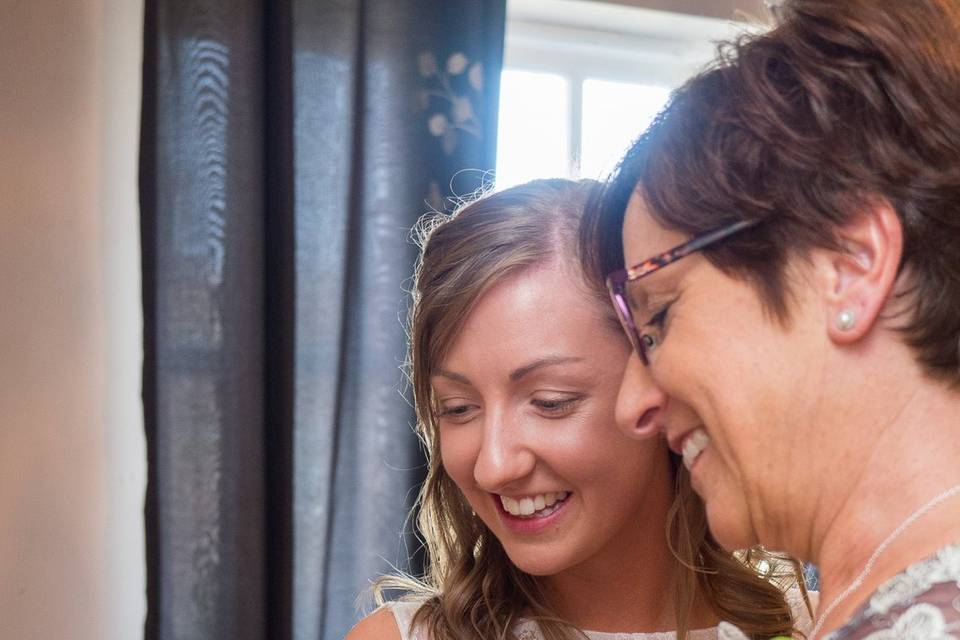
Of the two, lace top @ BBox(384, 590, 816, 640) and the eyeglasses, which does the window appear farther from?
the eyeglasses

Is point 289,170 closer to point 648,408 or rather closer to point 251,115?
point 251,115

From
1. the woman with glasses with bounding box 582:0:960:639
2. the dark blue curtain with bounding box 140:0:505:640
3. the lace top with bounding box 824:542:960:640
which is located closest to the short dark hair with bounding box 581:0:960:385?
the woman with glasses with bounding box 582:0:960:639

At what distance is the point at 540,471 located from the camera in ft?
4.49

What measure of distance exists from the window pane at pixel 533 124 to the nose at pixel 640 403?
5.45 feet

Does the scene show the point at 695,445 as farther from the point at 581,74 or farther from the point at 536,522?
the point at 581,74

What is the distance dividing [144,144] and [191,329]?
1.17 ft

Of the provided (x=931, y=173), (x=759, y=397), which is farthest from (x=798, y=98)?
(x=759, y=397)

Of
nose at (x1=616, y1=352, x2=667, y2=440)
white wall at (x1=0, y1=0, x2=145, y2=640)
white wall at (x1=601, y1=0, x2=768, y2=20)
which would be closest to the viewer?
nose at (x1=616, y1=352, x2=667, y2=440)

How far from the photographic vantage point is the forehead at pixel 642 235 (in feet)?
3.12

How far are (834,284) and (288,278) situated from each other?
147cm

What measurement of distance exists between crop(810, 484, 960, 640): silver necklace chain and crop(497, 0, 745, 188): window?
1845 mm

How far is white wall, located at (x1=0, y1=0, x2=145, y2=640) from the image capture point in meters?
2.08

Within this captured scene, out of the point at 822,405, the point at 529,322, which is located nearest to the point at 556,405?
the point at 529,322

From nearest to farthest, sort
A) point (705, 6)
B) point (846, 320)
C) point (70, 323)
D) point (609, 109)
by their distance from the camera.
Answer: point (846, 320), point (70, 323), point (705, 6), point (609, 109)
